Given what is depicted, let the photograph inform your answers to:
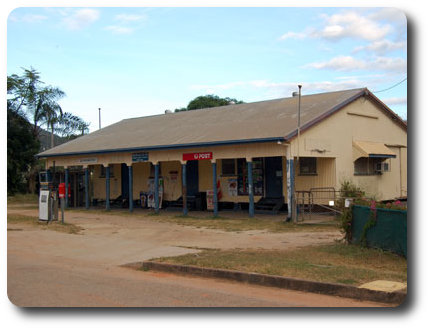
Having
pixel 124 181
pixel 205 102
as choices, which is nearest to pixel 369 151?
pixel 124 181

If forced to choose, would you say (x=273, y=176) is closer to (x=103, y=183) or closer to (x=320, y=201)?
(x=320, y=201)

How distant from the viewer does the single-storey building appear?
70.2 ft

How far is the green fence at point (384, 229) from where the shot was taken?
10.6 meters

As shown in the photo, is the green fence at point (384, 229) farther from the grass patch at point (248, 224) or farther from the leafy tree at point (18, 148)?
the leafy tree at point (18, 148)

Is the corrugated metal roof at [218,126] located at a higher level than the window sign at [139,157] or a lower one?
higher

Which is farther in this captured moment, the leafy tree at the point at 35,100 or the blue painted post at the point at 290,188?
the leafy tree at the point at 35,100

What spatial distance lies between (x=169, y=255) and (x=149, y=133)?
1716cm

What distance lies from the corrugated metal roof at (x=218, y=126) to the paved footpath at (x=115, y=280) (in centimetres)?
646

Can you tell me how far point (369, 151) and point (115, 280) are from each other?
1687 centimetres

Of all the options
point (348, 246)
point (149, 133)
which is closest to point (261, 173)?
point (149, 133)

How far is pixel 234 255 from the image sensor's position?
11.7 meters

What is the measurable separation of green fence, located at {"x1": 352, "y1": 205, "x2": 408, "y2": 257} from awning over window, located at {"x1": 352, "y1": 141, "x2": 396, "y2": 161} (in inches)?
467

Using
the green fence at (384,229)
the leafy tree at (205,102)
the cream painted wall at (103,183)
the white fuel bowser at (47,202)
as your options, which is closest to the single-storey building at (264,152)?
the cream painted wall at (103,183)

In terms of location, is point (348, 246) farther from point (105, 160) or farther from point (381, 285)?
point (105, 160)
